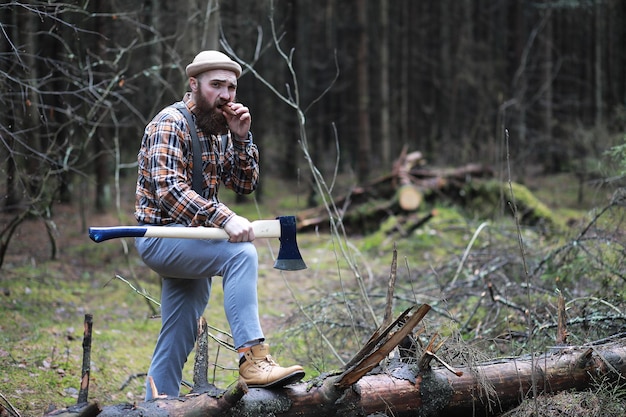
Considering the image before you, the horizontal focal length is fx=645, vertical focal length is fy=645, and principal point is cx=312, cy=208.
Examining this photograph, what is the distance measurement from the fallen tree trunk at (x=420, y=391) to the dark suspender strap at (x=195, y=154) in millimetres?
1213

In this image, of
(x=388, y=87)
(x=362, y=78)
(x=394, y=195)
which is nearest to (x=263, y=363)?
A: (x=394, y=195)

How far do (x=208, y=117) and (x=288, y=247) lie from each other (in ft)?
2.92

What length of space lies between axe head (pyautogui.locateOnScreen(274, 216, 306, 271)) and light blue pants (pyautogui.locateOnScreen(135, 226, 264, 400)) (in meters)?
0.19

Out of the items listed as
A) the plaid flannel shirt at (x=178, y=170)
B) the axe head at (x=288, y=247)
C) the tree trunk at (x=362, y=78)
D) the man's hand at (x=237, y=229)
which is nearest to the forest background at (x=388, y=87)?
the tree trunk at (x=362, y=78)

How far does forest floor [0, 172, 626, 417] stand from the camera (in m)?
4.99

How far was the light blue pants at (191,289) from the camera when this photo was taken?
3.46m

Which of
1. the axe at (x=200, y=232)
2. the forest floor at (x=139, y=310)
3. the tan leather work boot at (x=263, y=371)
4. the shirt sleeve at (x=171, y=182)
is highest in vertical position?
the shirt sleeve at (x=171, y=182)

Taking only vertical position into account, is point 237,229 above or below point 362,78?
below

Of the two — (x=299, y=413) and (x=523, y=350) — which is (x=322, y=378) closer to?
(x=299, y=413)

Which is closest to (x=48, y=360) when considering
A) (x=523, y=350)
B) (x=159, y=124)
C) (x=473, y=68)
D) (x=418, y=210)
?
(x=159, y=124)

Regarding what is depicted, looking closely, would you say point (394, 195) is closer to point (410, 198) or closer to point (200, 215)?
point (410, 198)

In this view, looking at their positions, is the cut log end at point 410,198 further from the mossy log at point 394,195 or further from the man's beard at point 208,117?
the man's beard at point 208,117

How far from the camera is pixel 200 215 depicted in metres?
3.51

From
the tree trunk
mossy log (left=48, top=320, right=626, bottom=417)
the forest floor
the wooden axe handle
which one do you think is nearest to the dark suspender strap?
the wooden axe handle
